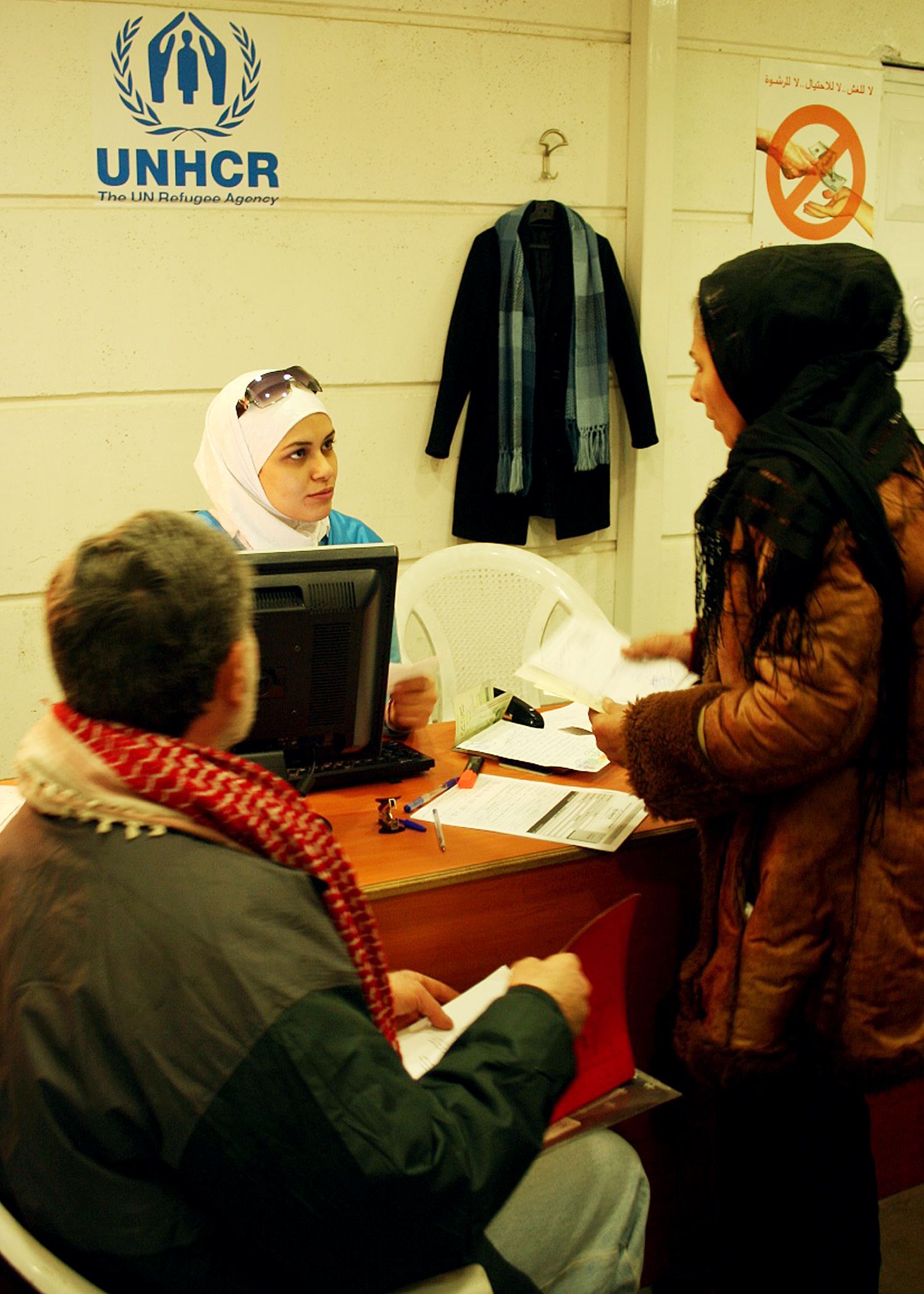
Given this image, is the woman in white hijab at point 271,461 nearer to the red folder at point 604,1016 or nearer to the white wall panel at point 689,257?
the red folder at point 604,1016

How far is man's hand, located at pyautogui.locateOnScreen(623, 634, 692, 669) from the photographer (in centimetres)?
182

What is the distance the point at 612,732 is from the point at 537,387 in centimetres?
214

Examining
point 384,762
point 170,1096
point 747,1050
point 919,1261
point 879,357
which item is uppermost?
point 879,357

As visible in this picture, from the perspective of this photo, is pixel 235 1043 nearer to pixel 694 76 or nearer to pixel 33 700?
pixel 33 700

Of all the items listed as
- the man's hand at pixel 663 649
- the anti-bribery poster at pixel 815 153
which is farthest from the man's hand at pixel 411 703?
the anti-bribery poster at pixel 815 153

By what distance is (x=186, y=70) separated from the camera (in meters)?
2.96

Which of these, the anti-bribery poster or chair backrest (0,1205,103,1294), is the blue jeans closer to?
chair backrest (0,1205,103,1294)

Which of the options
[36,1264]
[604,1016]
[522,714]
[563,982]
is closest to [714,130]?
[522,714]

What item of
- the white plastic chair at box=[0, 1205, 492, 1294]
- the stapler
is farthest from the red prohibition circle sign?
the white plastic chair at box=[0, 1205, 492, 1294]

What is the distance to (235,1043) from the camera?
31.3 inches

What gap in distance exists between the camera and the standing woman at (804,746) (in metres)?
1.30

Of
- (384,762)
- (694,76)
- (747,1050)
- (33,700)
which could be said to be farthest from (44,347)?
(747,1050)

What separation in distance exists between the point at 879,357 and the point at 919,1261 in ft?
5.24

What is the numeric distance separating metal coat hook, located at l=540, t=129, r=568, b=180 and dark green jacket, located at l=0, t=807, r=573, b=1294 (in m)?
3.07
